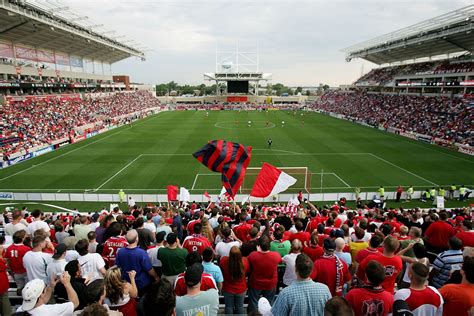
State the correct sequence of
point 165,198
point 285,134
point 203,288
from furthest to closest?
point 285,134 < point 165,198 < point 203,288

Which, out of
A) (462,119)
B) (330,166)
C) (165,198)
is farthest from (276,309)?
(462,119)

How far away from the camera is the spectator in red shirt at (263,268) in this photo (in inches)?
204

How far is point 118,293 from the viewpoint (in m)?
4.04

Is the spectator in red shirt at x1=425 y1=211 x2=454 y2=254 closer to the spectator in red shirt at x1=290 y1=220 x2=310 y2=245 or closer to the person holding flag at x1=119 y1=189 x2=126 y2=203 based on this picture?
the spectator in red shirt at x1=290 y1=220 x2=310 y2=245

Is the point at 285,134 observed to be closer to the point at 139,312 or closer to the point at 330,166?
the point at 330,166

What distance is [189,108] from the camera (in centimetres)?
9881

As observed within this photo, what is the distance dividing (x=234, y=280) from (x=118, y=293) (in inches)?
73.5

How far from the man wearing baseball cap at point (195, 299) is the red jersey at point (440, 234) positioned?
7.00 m

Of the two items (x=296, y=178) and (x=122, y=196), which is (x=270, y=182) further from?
(x=296, y=178)

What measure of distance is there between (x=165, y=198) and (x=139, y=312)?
1736cm

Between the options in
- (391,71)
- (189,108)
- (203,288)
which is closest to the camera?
(203,288)

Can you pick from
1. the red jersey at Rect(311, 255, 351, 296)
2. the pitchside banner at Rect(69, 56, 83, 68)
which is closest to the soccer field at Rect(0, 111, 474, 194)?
the red jersey at Rect(311, 255, 351, 296)

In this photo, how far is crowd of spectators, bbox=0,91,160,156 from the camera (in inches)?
1394

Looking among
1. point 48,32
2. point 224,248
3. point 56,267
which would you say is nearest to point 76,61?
point 48,32
